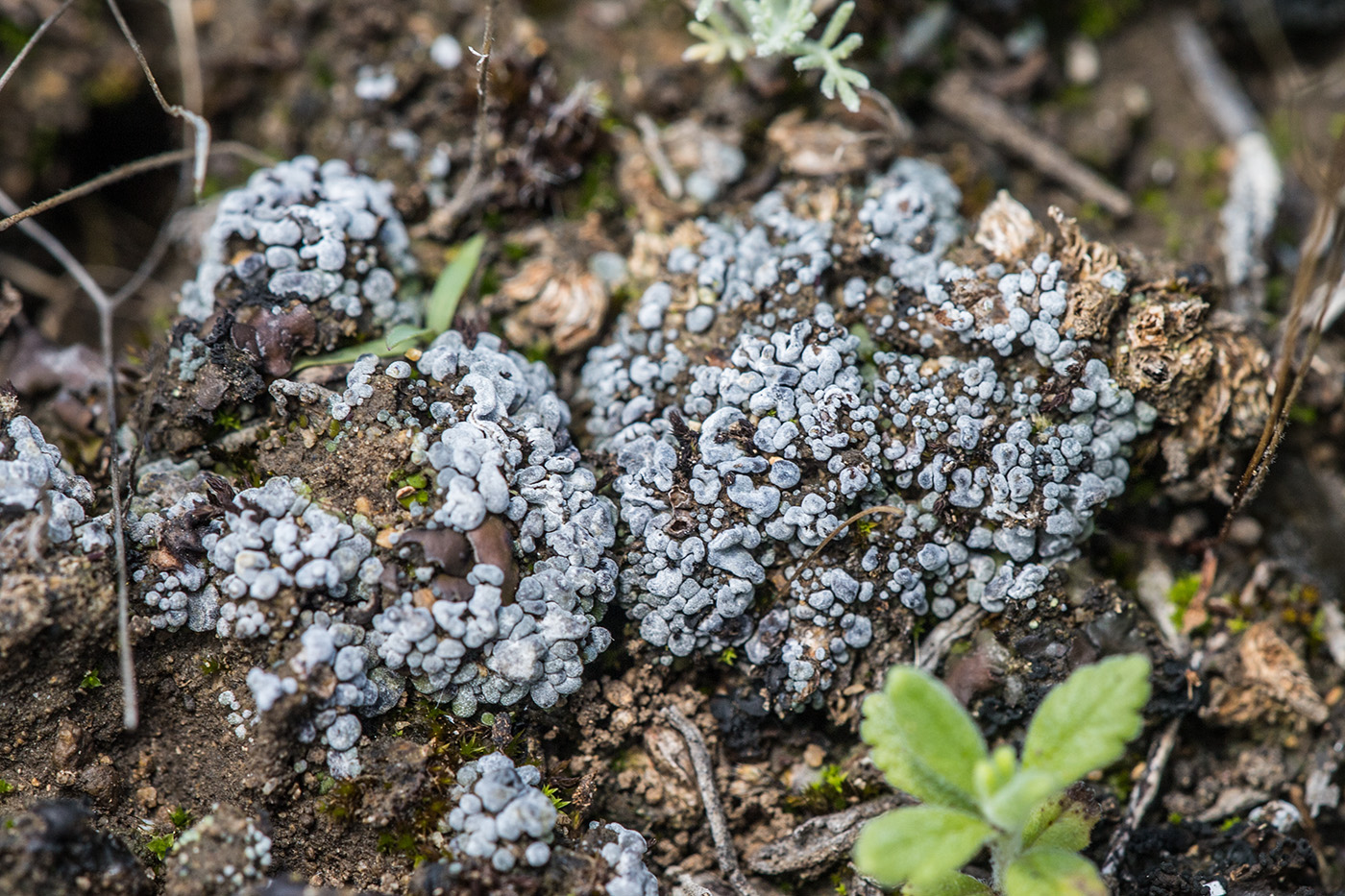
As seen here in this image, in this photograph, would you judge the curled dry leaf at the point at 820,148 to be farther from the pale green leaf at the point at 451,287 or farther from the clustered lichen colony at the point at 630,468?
the pale green leaf at the point at 451,287

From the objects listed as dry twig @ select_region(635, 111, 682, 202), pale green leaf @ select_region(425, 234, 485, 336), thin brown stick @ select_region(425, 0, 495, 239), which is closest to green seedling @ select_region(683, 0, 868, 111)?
dry twig @ select_region(635, 111, 682, 202)

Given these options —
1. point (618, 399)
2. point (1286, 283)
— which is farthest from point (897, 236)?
point (1286, 283)

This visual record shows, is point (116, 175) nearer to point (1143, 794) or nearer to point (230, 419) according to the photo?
point (230, 419)

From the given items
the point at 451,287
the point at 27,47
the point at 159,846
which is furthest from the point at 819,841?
the point at 27,47

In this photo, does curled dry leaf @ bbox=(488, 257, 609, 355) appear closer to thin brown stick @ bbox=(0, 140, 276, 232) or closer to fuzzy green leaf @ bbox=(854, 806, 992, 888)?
thin brown stick @ bbox=(0, 140, 276, 232)

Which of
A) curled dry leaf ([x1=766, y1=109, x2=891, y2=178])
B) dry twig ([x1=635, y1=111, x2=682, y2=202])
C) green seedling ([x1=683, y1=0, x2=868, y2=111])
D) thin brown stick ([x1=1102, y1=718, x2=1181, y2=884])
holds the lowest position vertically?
thin brown stick ([x1=1102, y1=718, x2=1181, y2=884])

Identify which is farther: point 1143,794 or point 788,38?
point 788,38

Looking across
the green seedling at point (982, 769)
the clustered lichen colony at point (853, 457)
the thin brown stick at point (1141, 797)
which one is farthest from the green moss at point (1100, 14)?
the green seedling at point (982, 769)
